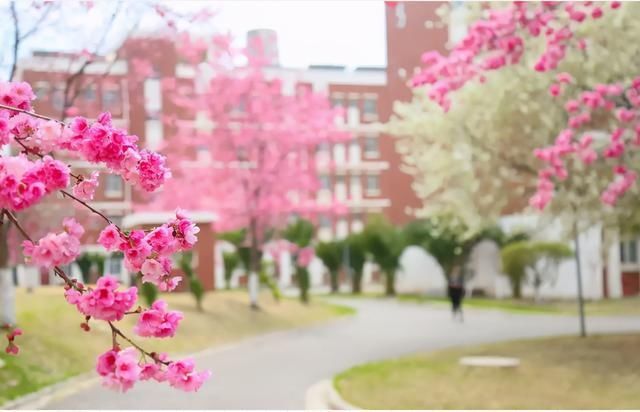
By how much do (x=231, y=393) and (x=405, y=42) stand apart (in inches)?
87.6

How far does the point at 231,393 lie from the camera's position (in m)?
4.49

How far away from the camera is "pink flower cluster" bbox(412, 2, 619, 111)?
4.57 metres

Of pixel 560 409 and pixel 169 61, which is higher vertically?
pixel 169 61

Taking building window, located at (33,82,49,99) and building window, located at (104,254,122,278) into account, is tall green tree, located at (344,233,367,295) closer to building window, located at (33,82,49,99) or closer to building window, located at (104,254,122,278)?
building window, located at (104,254,122,278)

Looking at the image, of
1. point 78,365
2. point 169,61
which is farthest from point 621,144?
point 78,365

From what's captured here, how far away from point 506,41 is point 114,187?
2280 millimetres

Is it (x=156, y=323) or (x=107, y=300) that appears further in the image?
(x=156, y=323)

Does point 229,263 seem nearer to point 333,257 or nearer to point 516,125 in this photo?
point 333,257

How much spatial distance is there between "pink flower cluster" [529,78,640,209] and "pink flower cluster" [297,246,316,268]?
1.34m

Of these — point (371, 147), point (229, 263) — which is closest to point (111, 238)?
point (371, 147)

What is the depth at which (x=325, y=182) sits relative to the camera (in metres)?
5.58

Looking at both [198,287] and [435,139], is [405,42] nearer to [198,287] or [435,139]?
[435,139]

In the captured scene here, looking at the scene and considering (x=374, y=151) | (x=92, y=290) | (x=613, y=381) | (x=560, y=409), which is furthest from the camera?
(x=374, y=151)

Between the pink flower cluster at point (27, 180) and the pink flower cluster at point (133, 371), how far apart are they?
17.3 inches
